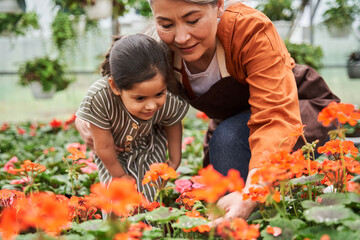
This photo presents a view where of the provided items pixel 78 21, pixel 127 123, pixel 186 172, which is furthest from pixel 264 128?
pixel 78 21

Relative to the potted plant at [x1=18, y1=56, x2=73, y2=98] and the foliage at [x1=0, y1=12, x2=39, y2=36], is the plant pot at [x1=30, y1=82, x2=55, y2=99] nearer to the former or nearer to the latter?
the potted plant at [x1=18, y1=56, x2=73, y2=98]

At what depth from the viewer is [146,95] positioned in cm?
137

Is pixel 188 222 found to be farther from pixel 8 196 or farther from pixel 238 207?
pixel 8 196

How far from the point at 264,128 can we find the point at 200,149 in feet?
4.99

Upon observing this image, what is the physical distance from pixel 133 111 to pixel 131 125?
7.8 inches

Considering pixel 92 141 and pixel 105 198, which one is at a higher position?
pixel 105 198

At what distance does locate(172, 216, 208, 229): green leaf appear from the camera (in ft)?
2.71

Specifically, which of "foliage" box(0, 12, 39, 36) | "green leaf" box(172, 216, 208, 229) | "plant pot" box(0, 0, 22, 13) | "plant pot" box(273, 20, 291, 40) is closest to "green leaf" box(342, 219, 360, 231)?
"green leaf" box(172, 216, 208, 229)

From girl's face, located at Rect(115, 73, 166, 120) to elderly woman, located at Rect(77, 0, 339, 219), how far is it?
0.14 meters

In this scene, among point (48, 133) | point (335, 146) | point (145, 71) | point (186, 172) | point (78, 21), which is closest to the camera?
point (335, 146)

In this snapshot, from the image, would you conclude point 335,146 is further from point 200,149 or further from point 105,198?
point 200,149

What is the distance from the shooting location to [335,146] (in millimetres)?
1045

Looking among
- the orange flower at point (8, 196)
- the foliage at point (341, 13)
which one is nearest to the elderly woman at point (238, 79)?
the orange flower at point (8, 196)

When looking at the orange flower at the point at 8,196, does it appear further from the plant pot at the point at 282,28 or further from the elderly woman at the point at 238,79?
the plant pot at the point at 282,28
